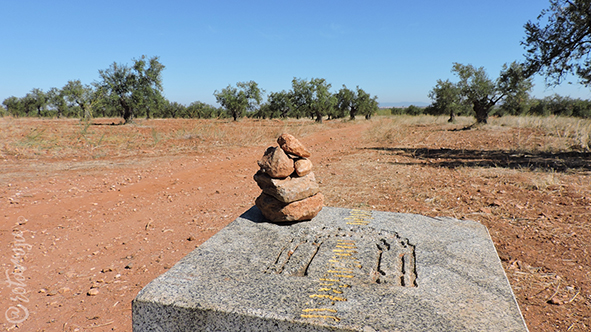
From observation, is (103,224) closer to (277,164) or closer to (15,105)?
(277,164)

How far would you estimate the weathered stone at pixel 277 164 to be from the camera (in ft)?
11.3

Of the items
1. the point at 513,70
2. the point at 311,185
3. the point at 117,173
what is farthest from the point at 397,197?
the point at 513,70

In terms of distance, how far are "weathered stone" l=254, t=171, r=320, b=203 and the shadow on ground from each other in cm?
645

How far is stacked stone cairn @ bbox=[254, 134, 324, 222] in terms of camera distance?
3.45 meters

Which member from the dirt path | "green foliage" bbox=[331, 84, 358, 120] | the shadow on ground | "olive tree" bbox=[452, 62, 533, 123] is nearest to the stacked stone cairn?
the dirt path

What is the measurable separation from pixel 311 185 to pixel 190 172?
5328mm

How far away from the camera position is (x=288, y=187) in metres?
3.44

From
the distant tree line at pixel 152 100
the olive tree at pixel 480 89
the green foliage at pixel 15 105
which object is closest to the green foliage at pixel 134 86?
the distant tree line at pixel 152 100

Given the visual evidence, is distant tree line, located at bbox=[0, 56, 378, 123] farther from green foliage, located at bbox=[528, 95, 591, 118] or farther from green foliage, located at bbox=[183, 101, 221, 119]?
green foliage, located at bbox=[528, 95, 591, 118]

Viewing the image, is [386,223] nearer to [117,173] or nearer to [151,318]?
[151,318]

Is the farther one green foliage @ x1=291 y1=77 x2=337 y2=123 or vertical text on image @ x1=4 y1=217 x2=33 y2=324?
green foliage @ x1=291 y1=77 x2=337 y2=123

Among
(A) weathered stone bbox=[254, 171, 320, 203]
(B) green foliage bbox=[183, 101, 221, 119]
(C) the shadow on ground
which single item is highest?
(B) green foliage bbox=[183, 101, 221, 119]

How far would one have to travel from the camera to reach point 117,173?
7.75 meters

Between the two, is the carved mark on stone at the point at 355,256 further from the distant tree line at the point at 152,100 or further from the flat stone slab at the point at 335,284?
the distant tree line at the point at 152,100
